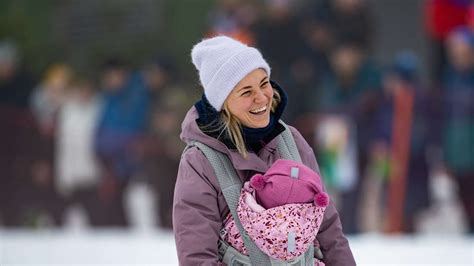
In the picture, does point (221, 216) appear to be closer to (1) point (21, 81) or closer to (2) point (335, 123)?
(2) point (335, 123)

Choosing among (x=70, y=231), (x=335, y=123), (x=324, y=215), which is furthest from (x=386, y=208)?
(x=324, y=215)

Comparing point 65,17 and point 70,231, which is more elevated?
point 65,17

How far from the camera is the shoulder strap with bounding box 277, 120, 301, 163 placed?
3012 millimetres

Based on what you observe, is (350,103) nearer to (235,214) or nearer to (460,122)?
(460,122)

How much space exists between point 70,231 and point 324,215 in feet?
25.5

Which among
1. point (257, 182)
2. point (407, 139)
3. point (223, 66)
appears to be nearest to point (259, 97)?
point (223, 66)

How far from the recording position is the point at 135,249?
841 cm

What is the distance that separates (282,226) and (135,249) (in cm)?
571

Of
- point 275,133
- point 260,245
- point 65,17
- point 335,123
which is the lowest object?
point 260,245

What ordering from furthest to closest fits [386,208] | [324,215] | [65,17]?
[65,17] → [386,208] → [324,215]

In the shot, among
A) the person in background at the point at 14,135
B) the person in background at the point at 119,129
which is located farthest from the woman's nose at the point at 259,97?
the person in background at the point at 14,135

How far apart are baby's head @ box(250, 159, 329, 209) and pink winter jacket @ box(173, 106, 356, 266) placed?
3.2 inches

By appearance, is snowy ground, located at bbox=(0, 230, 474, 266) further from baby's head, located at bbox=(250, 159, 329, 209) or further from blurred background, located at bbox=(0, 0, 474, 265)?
baby's head, located at bbox=(250, 159, 329, 209)

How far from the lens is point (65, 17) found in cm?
1040
